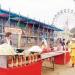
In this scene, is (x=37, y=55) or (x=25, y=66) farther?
(x=37, y=55)

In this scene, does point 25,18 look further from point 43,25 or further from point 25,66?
point 25,66

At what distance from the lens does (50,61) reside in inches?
510

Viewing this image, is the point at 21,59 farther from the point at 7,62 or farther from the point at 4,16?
the point at 4,16

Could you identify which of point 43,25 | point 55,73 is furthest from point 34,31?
point 55,73

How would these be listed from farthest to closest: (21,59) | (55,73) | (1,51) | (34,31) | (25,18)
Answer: (34,31), (25,18), (55,73), (21,59), (1,51)

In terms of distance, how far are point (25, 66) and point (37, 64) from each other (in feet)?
3.20

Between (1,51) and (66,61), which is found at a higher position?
(1,51)

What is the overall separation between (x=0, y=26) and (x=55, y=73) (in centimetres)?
501

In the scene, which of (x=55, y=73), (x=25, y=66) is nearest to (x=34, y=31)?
(x=55, y=73)

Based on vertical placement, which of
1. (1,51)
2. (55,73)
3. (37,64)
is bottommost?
(55,73)

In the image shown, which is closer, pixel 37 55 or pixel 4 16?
pixel 37 55

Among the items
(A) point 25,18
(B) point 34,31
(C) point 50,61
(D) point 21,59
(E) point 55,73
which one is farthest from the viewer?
(B) point 34,31

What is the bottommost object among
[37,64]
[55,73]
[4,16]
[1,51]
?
[55,73]

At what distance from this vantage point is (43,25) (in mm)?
20516
